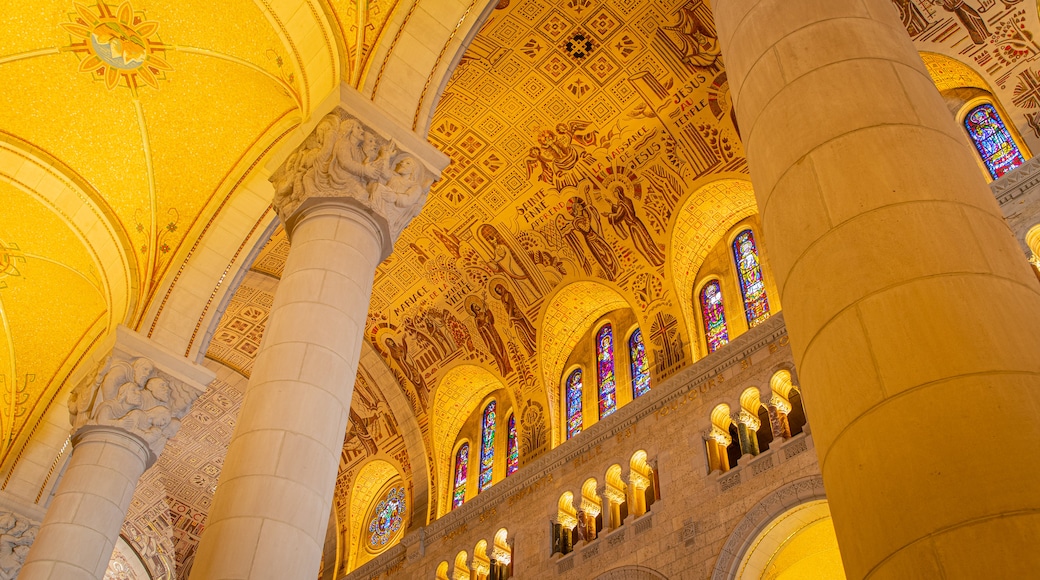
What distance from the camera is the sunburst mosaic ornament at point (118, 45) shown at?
989cm

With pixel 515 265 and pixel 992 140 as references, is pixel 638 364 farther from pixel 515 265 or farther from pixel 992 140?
pixel 992 140

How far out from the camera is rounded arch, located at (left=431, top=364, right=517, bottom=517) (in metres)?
15.9

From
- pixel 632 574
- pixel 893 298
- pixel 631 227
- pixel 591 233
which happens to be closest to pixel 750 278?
pixel 631 227

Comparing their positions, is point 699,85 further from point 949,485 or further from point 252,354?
point 949,485

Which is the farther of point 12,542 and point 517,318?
point 517,318

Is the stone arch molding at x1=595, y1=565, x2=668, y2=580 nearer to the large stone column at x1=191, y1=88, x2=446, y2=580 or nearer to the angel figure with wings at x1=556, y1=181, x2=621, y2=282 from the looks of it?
the angel figure with wings at x1=556, y1=181, x2=621, y2=282

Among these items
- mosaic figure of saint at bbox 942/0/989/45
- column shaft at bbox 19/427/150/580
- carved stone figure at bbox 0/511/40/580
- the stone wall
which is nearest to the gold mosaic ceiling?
column shaft at bbox 19/427/150/580

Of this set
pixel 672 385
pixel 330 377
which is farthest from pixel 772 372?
pixel 330 377

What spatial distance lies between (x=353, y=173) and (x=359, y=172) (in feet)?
0.16

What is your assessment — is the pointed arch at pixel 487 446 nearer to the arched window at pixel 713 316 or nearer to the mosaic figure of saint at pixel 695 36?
the arched window at pixel 713 316

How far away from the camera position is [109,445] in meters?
9.30

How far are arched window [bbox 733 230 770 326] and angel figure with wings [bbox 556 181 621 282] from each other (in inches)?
77.1

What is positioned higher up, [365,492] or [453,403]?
[453,403]

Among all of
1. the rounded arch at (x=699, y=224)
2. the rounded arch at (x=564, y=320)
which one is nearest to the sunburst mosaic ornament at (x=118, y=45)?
the rounded arch at (x=564, y=320)
